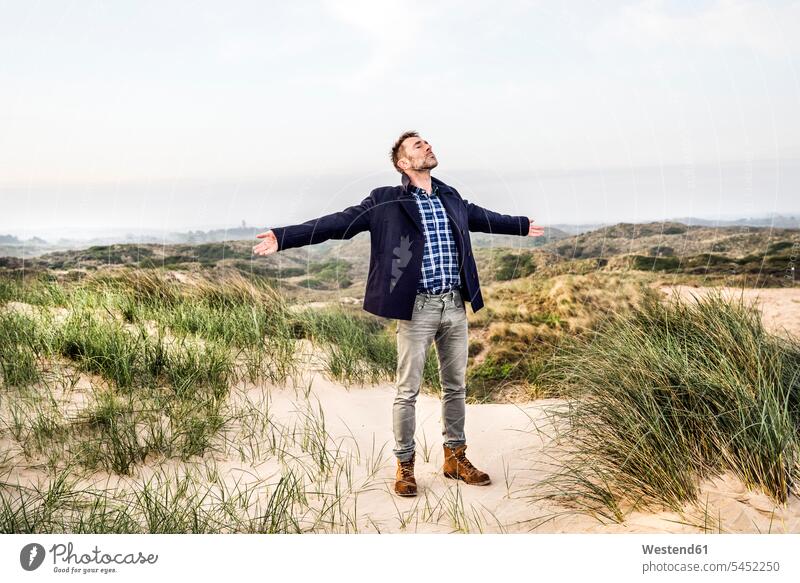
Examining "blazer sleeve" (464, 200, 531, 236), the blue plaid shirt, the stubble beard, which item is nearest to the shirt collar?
the blue plaid shirt

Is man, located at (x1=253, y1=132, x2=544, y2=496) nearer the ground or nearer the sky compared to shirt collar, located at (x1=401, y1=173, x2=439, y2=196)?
nearer the ground

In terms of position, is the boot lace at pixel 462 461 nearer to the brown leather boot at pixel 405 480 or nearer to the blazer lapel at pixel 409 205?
the brown leather boot at pixel 405 480

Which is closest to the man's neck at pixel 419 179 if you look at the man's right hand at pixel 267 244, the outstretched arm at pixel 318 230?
the outstretched arm at pixel 318 230

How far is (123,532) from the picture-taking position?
3320 mm

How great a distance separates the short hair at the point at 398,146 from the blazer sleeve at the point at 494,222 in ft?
1.53

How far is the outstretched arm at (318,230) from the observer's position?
353cm

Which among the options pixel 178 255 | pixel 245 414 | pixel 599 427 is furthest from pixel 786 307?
pixel 178 255

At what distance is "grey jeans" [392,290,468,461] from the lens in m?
3.69

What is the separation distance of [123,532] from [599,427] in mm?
2511

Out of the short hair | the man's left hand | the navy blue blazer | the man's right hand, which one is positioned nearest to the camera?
the man's right hand

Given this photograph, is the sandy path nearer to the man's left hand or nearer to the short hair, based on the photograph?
the man's left hand
